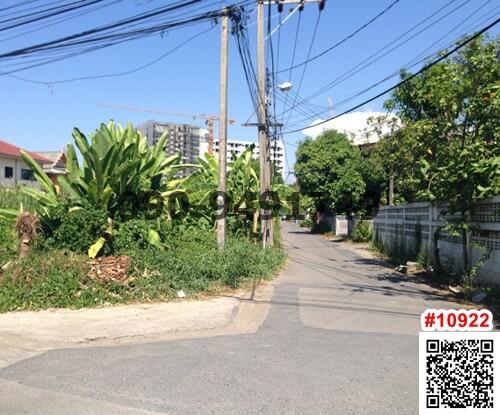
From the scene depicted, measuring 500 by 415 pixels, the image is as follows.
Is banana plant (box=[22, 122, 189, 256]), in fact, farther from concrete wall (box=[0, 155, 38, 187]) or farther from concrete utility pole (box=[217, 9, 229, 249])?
concrete wall (box=[0, 155, 38, 187])

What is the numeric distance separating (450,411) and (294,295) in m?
7.43

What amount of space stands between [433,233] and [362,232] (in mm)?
16950

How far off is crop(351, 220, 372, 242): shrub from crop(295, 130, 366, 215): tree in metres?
4.47

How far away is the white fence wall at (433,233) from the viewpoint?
11016 mm

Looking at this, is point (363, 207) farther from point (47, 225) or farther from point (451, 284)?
point (47, 225)

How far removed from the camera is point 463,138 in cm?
1230

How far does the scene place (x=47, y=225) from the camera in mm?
11688

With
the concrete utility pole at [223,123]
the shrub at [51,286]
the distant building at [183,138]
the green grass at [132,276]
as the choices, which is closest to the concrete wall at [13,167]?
the distant building at [183,138]

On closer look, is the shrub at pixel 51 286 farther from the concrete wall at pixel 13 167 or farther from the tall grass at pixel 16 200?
the concrete wall at pixel 13 167

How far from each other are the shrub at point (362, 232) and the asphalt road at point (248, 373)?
23236mm

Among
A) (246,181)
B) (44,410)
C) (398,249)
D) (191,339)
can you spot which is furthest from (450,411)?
(398,249)

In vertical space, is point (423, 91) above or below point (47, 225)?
above

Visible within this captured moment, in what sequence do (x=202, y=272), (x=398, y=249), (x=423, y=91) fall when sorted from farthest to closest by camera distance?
(x=398, y=249)
(x=423, y=91)
(x=202, y=272)

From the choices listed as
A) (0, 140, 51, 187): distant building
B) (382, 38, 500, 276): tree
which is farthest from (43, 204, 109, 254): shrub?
(0, 140, 51, 187): distant building
